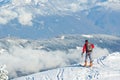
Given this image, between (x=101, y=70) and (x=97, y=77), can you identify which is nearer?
(x=97, y=77)

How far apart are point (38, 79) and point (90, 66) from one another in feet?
22.5

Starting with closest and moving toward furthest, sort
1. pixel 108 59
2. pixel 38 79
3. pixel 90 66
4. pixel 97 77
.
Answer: pixel 97 77, pixel 38 79, pixel 90 66, pixel 108 59

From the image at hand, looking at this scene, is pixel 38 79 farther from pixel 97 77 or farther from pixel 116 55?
pixel 116 55

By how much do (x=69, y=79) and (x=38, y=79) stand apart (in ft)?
Result: 12.9

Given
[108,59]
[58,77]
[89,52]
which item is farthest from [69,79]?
[108,59]

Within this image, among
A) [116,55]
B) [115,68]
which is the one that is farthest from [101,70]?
[116,55]

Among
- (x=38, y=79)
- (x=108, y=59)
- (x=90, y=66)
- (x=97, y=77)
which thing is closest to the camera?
(x=97, y=77)

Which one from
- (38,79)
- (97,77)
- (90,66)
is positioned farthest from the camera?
(90,66)

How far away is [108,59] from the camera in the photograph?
2213 inches

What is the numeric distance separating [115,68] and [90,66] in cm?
312

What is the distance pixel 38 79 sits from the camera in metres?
48.0

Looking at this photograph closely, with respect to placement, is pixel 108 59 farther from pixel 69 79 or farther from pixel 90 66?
pixel 69 79

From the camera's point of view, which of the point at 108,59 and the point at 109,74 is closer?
the point at 109,74

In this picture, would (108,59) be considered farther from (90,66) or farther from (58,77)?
(58,77)
